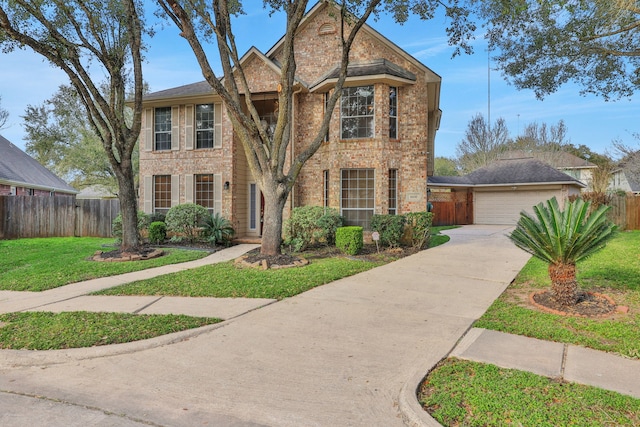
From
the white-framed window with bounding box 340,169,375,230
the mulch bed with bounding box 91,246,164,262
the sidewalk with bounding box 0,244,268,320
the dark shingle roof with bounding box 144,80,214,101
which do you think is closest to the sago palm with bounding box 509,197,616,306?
the sidewalk with bounding box 0,244,268,320

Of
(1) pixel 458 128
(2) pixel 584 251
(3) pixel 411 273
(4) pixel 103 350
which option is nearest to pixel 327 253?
(3) pixel 411 273

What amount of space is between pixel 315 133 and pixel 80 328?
1059 cm

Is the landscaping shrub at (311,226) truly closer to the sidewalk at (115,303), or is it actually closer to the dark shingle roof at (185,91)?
the sidewalk at (115,303)

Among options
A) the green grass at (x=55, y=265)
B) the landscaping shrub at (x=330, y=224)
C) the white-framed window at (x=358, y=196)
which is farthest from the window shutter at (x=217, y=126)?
the landscaping shrub at (x=330, y=224)

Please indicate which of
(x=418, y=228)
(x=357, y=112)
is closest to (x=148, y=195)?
(x=357, y=112)

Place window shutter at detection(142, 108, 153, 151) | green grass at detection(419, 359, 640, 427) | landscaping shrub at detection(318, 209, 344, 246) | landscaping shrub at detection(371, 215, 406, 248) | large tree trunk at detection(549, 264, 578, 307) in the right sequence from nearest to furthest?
green grass at detection(419, 359, 640, 427), large tree trunk at detection(549, 264, 578, 307), landscaping shrub at detection(371, 215, 406, 248), landscaping shrub at detection(318, 209, 344, 246), window shutter at detection(142, 108, 153, 151)

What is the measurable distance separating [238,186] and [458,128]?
3386 centimetres

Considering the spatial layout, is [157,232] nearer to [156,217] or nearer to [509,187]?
[156,217]

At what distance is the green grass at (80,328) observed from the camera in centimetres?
420

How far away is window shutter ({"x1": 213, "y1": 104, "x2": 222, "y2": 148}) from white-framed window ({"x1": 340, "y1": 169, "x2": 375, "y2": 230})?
5.16 metres

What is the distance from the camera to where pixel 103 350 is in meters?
4.00

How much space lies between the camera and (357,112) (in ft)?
43.1

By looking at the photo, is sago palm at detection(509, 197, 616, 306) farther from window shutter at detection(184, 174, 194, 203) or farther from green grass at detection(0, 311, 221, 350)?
window shutter at detection(184, 174, 194, 203)

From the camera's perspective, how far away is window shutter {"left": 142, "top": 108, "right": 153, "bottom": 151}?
50.8 ft
